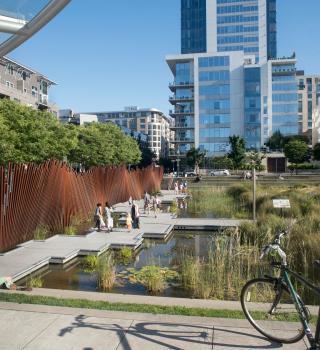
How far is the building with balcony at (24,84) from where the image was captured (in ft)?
198

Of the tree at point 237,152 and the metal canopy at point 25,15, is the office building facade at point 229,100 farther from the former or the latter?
the metal canopy at point 25,15

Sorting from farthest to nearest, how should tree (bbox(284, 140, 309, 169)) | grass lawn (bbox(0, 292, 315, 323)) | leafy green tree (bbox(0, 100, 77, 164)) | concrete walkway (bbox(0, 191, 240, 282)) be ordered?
tree (bbox(284, 140, 309, 169)) → leafy green tree (bbox(0, 100, 77, 164)) → concrete walkway (bbox(0, 191, 240, 282)) → grass lawn (bbox(0, 292, 315, 323))

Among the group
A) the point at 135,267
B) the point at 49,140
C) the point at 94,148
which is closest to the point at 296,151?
the point at 94,148

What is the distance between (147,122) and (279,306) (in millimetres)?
167327

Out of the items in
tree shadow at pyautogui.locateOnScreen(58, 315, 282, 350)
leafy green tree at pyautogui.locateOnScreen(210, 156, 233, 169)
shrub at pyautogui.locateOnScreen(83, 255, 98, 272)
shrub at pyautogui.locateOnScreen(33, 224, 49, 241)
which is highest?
leafy green tree at pyautogui.locateOnScreen(210, 156, 233, 169)

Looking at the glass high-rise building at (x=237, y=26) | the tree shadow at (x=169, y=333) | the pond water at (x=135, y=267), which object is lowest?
the pond water at (x=135, y=267)

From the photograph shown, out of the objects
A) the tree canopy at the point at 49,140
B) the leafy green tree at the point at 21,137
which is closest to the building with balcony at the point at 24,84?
the tree canopy at the point at 49,140

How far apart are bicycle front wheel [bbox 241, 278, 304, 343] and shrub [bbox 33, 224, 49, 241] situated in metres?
9.93

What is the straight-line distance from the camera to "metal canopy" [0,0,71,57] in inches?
171

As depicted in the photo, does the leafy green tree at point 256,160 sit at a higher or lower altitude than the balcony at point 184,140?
lower

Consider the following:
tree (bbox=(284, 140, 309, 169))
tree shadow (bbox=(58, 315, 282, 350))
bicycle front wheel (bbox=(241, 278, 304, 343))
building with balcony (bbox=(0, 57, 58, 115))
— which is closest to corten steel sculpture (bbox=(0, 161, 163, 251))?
tree shadow (bbox=(58, 315, 282, 350))

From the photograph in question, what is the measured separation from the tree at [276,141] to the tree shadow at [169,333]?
87.6m

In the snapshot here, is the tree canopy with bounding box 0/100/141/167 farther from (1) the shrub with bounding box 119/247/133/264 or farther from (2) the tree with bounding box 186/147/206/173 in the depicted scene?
(2) the tree with bounding box 186/147/206/173

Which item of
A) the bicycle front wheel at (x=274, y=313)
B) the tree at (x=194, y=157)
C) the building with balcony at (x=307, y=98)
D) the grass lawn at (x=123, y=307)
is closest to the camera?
the bicycle front wheel at (x=274, y=313)
